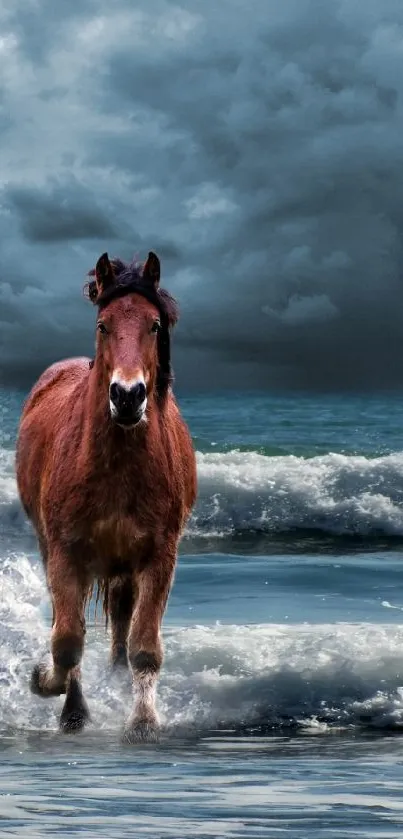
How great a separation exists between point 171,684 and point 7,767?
2.51 meters

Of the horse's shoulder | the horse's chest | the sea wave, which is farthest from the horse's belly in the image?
the sea wave

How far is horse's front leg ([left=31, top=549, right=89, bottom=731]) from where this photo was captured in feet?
23.2

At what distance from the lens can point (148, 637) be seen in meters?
7.05

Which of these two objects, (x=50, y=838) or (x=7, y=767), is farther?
(x=7, y=767)

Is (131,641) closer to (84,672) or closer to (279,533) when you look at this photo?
(84,672)

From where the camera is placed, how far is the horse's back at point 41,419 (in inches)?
318

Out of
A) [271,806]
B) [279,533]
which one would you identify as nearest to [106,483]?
[271,806]

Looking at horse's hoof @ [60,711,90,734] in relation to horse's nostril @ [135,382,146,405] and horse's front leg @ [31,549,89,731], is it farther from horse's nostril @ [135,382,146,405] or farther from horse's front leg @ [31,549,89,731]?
horse's nostril @ [135,382,146,405]

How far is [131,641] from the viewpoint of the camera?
279 inches

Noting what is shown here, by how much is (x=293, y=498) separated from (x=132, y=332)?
1551 cm

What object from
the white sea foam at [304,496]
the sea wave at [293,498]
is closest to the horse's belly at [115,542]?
the sea wave at [293,498]

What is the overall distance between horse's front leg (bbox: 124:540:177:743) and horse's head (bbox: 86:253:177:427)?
32.4 inches

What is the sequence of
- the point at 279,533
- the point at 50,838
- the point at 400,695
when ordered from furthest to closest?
the point at 279,533
the point at 400,695
the point at 50,838

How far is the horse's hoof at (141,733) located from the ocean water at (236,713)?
0.07m
